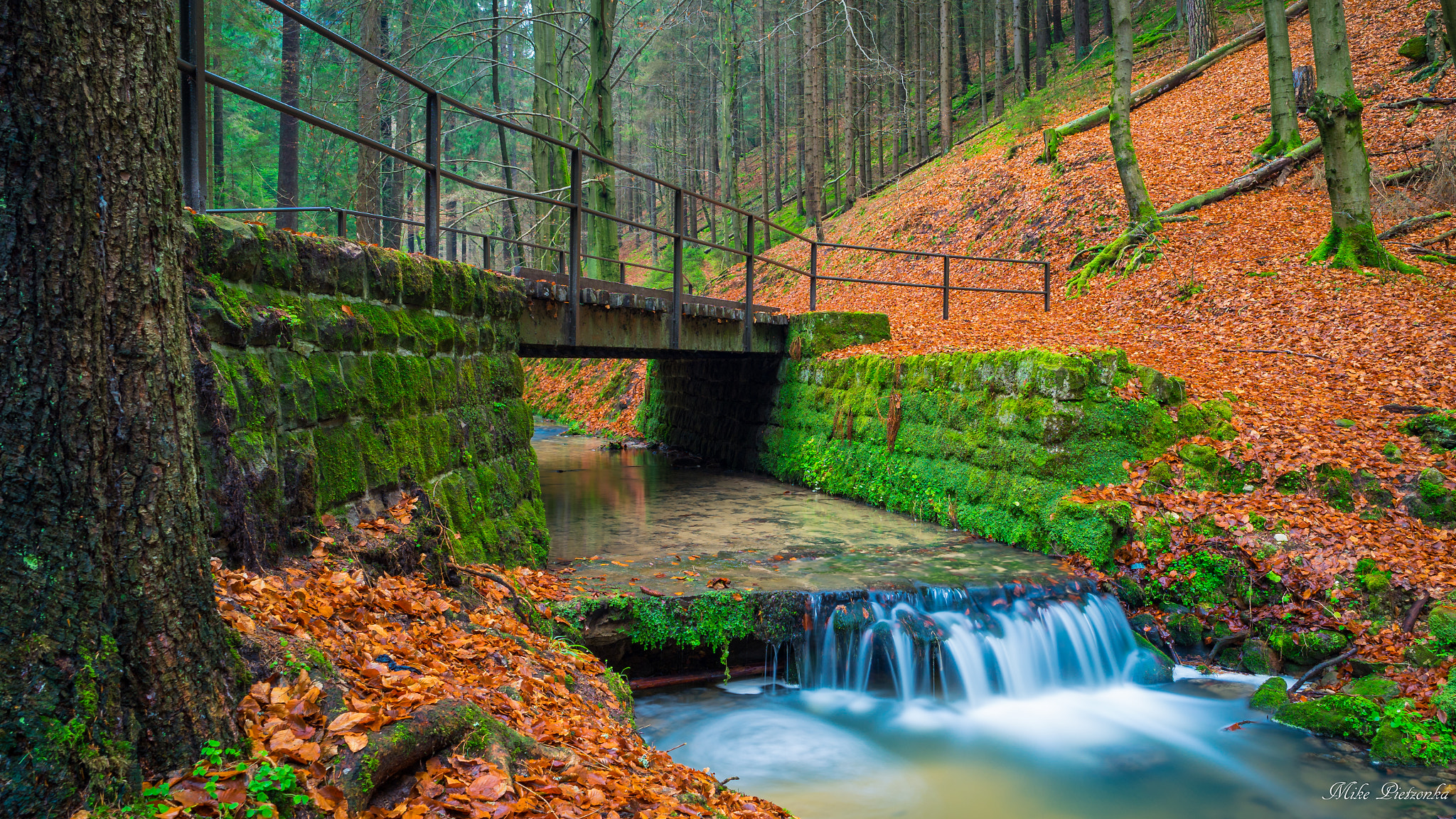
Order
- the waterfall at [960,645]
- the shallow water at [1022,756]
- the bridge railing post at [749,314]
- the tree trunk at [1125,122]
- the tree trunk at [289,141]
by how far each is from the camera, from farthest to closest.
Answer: the tree trunk at [289,141] < the tree trunk at [1125,122] < the bridge railing post at [749,314] < the waterfall at [960,645] < the shallow water at [1022,756]

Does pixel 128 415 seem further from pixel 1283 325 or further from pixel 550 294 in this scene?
pixel 1283 325

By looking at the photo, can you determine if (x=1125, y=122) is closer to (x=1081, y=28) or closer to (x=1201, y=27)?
(x=1201, y=27)

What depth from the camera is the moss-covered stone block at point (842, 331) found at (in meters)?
11.3

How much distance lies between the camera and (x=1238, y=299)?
10.5 meters

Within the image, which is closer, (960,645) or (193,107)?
(193,107)

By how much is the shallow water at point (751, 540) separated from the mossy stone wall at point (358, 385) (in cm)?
107

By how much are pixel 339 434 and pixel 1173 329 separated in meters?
9.66

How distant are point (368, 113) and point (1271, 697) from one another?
49.8 feet

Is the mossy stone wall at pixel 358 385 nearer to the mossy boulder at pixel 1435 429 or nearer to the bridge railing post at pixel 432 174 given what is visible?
the bridge railing post at pixel 432 174

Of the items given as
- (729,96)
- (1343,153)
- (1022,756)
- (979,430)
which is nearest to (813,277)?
(979,430)

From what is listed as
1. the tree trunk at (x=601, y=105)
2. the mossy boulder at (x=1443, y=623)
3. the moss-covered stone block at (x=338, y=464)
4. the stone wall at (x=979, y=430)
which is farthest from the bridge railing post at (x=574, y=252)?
the mossy boulder at (x=1443, y=623)

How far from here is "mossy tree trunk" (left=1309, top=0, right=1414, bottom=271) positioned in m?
10.3

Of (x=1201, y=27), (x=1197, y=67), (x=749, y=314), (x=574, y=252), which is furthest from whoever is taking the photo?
(x=1201, y=27)

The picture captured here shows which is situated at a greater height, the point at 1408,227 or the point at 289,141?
the point at 289,141
